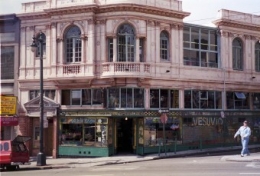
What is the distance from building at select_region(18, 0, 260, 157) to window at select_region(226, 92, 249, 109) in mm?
1737

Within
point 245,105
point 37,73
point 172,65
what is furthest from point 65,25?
point 245,105

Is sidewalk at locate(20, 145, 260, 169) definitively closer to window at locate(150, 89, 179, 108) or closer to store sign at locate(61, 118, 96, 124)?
store sign at locate(61, 118, 96, 124)

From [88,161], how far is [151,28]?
32.7 ft

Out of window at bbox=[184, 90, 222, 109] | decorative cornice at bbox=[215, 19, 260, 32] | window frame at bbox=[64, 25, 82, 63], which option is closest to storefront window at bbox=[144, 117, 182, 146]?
window at bbox=[184, 90, 222, 109]

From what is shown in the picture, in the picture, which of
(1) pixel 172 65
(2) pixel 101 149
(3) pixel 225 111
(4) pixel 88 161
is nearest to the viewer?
(4) pixel 88 161

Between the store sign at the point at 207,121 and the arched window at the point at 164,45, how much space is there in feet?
16.6

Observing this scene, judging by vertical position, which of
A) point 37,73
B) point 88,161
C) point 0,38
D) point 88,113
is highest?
point 0,38

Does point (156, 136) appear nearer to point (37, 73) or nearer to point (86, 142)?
point (86, 142)

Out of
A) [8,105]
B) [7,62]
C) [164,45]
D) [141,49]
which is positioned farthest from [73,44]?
[164,45]

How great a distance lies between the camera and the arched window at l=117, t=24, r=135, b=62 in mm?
28266

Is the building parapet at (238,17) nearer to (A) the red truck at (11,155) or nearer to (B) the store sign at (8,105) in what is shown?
(B) the store sign at (8,105)

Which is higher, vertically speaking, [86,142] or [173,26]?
[173,26]

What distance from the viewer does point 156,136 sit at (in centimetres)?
2875

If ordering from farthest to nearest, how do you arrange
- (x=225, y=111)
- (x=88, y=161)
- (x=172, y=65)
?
(x=225, y=111), (x=172, y=65), (x=88, y=161)
